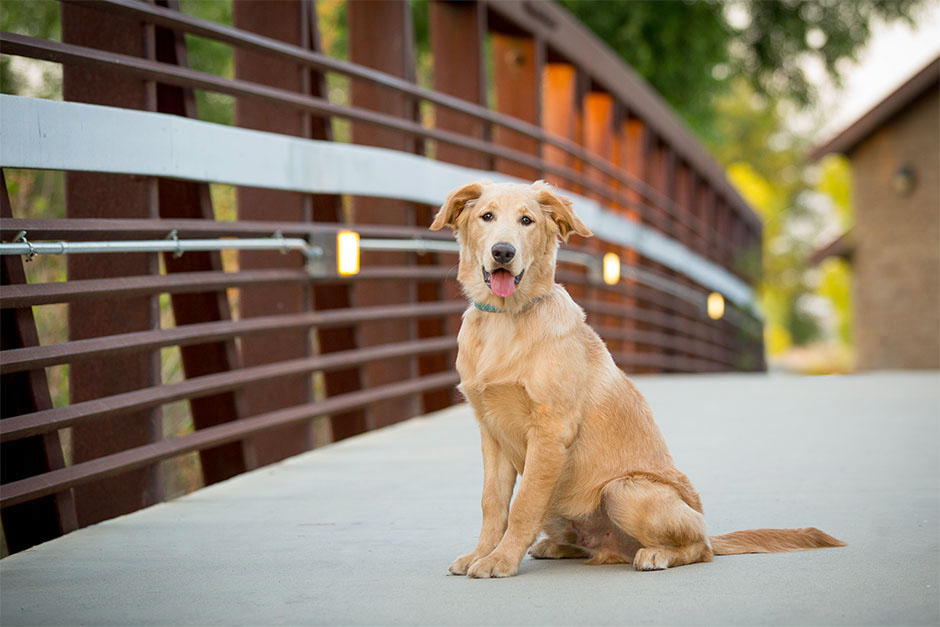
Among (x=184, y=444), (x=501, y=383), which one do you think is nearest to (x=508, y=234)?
(x=501, y=383)

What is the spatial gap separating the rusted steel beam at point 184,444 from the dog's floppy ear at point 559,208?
88.5 inches

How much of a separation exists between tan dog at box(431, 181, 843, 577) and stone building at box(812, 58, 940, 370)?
20775 millimetres

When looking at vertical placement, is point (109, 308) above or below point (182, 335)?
above

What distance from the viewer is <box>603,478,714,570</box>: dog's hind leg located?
3930 mm

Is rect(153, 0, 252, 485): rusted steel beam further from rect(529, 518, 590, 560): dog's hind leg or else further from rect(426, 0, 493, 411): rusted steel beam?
rect(426, 0, 493, 411): rusted steel beam

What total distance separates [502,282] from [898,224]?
22.2 metres

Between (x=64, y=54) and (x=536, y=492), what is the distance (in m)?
2.77

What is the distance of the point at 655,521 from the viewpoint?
3932mm

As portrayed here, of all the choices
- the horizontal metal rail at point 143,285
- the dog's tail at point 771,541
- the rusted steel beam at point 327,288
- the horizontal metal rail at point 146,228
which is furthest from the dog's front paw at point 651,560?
the rusted steel beam at point 327,288

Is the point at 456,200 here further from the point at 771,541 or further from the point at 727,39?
the point at 727,39

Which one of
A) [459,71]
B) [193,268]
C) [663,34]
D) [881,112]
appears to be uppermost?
[663,34]

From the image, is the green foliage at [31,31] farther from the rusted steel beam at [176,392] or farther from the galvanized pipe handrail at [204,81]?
the rusted steel beam at [176,392]

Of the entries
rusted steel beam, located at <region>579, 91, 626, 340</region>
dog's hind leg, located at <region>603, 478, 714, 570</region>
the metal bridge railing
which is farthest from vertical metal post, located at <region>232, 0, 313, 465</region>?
rusted steel beam, located at <region>579, 91, 626, 340</region>

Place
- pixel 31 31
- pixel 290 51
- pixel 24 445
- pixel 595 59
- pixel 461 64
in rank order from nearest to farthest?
pixel 24 445
pixel 290 51
pixel 461 64
pixel 595 59
pixel 31 31
